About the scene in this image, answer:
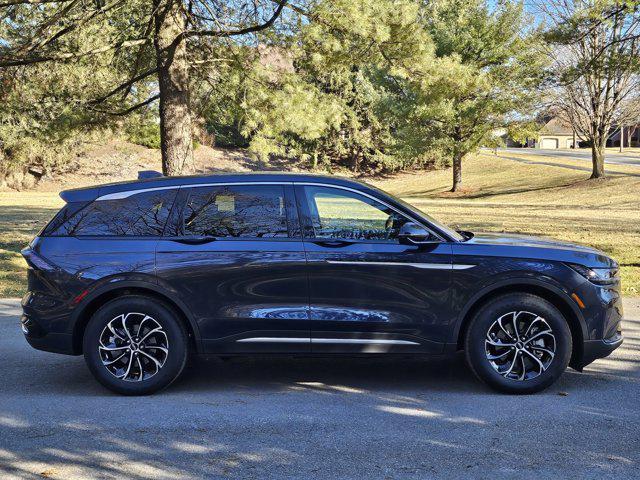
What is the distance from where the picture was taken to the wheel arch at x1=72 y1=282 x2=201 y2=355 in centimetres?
549

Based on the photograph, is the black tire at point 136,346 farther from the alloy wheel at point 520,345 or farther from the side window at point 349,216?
the alloy wheel at point 520,345

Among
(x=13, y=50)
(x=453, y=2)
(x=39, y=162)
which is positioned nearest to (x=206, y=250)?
(x=13, y=50)

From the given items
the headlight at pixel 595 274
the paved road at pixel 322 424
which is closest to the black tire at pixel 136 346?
the paved road at pixel 322 424

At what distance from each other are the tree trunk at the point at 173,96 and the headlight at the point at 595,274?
318 inches

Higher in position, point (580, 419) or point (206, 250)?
point (206, 250)

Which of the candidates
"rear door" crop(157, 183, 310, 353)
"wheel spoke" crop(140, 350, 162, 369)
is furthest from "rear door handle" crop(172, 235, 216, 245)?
"wheel spoke" crop(140, 350, 162, 369)

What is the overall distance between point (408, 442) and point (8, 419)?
110 inches

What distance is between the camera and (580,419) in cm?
494

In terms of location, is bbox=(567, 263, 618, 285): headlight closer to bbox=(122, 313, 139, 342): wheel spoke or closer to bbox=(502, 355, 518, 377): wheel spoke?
bbox=(502, 355, 518, 377): wheel spoke

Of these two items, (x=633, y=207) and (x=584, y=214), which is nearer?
(x=584, y=214)

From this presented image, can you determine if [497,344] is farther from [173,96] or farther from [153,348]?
[173,96]

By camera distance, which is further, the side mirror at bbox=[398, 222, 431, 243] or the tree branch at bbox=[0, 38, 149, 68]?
the tree branch at bbox=[0, 38, 149, 68]

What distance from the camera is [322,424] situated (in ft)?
15.9

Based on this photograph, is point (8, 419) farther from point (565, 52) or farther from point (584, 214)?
point (565, 52)
